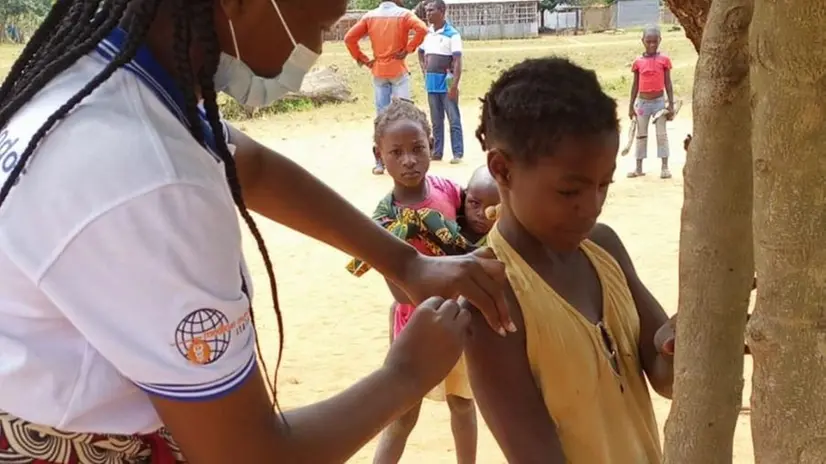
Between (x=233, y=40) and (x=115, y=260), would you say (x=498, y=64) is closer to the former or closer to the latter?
(x=233, y=40)

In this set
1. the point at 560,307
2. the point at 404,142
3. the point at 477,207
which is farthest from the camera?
the point at 404,142

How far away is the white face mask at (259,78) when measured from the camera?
4.28 feet

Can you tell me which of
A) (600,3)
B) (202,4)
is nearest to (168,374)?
(202,4)

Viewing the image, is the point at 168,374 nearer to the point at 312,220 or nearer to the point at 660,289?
the point at 312,220

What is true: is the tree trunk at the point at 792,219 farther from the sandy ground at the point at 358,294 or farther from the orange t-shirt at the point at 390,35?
the orange t-shirt at the point at 390,35

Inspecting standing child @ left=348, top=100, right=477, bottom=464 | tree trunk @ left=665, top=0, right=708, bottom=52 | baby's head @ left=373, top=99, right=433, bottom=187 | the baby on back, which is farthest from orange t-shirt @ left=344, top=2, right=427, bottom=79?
tree trunk @ left=665, top=0, right=708, bottom=52

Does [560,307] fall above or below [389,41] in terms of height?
above

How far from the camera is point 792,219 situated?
1007mm

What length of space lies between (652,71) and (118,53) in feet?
27.8

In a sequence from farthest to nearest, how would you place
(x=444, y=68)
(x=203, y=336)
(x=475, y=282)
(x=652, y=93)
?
(x=444, y=68)
(x=652, y=93)
(x=475, y=282)
(x=203, y=336)

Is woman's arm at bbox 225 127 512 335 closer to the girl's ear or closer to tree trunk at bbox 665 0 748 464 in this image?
the girl's ear

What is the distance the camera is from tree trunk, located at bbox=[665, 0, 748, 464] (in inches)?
50.2

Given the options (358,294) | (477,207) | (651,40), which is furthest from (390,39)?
(477,207)

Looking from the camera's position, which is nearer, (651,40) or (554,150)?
(554,150)
